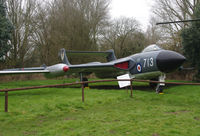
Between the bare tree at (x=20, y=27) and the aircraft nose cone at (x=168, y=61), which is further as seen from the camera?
the bare tree at (x=20, y=27)

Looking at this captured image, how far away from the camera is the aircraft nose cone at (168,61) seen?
29.7 ft

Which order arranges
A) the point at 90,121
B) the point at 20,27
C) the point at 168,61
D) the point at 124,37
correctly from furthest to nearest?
the point at 124,37 < the point at 20,27 < the point at 168,61 < the point at 90,121

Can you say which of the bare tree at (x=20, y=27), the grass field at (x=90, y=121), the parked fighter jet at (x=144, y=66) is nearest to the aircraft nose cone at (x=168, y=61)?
the parked fighter jet at (x=144, y=66)

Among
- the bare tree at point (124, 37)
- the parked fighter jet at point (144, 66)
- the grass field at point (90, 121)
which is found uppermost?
the bare tree at point (124, 37)

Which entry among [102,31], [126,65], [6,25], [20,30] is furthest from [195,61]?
[20,30]

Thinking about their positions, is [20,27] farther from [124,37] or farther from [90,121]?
[90,121]

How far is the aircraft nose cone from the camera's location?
9047mm

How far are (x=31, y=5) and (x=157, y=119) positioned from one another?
80.7 ft

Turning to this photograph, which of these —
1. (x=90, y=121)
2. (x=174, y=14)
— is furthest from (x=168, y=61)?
(x=174, y=14)

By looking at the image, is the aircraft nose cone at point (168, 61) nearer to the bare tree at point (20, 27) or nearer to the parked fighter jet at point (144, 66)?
the parked fighter jet at point (144, 66)

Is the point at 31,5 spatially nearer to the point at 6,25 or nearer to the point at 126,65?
the point at 6,25

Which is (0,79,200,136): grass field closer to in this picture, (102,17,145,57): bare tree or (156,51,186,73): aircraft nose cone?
(156,51,186,73): aircraft nose cone

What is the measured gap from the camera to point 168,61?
30.0 ft

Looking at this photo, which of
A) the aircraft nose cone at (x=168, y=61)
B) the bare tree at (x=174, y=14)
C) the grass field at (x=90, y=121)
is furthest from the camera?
the bare tree at (x=174, y=14)
